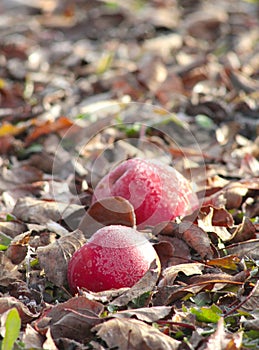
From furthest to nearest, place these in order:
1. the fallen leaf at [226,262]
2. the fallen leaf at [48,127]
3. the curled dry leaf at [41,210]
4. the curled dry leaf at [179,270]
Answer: the fallen leaf at [48,127] < the curled dry leaf at [41,210] < the fallen leaf at [226,262] < the curled dry leaf at [179,270]

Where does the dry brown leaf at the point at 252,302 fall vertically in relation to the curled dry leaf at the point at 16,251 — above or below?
above

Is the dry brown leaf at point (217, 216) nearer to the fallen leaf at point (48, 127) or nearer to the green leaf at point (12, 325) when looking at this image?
the green leaf at point (12, 325)

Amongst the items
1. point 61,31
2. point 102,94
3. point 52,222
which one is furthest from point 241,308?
point 61,31

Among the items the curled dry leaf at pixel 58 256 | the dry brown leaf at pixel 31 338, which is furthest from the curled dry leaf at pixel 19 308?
the curled dry leaf at pixel 58 256

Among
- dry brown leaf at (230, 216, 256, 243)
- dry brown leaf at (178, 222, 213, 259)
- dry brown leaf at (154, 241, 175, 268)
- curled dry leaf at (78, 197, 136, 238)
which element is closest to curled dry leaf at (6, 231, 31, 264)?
curled dry leaf at (78, 197, 136, 238)

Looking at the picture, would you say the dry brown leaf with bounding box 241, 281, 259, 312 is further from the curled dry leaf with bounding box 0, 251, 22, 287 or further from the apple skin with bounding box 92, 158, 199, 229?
the curled dry leaf with bounding box 0, 251, 22, 287

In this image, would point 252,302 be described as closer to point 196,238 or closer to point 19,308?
point 196,238
